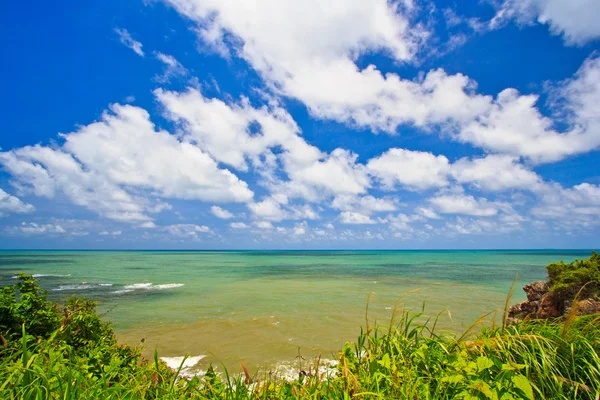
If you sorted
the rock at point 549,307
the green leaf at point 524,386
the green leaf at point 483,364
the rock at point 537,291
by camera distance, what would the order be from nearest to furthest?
the green leaf at point 524,386, the green leaf at point 483,364, the rock at point 549,307, the rock at point 537,291

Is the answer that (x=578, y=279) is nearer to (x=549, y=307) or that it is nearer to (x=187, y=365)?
(x=549, y=307)

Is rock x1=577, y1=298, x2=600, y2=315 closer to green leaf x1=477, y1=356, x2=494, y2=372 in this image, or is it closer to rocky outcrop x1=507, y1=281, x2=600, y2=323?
rocky outcrop x1=507, y1=281, x2=600, y2=323

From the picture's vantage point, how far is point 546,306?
25.5ft

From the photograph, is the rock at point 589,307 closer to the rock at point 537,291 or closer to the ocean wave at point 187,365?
the rock at point 537,291

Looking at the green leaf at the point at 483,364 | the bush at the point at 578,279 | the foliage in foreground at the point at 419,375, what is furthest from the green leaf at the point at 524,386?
the bush at the point at 578,279

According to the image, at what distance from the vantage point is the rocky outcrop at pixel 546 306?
6.26 metres

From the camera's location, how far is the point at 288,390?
3.39m

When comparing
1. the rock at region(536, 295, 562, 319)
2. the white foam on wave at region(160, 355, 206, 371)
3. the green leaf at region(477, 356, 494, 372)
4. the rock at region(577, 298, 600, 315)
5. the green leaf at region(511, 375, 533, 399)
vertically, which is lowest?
the white foam on wave at region(160, 355, 206, 371)

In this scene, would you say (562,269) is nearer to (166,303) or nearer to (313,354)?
(313,354)

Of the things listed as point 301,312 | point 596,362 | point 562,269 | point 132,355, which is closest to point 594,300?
point 562,269

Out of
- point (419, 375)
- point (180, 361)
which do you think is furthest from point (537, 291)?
point (180, 361)

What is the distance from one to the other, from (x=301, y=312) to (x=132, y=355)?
1195 centimetres

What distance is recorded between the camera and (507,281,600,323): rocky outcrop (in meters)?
6.26

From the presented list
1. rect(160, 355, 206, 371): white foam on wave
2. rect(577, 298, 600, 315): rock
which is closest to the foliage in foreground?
rect(577, 298, 600, 315): rock
